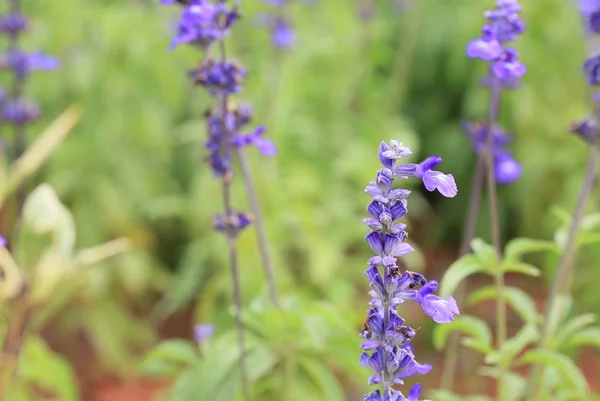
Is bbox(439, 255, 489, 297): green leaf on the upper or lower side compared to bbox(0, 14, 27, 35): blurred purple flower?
lower

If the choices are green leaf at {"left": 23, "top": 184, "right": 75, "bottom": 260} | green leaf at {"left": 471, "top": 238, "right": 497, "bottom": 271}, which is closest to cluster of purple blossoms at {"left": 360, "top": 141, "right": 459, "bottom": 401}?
green leaf at {"left": 471, "top": 238, "right": 497, "bottom": 271}

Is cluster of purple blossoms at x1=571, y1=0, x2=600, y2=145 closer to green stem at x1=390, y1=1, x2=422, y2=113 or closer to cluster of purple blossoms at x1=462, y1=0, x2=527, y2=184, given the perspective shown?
cluster of purple blossoms at x1=462, y1=0, x2=527, y2=184

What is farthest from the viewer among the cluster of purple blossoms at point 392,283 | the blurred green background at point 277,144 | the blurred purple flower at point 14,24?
the blurred green background at point 277,144

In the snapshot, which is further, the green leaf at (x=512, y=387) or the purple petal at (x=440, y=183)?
the green leaf at (x=512, y=387)

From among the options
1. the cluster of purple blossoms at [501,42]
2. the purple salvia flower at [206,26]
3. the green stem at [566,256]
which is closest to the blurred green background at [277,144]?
the green stem at [566,256]

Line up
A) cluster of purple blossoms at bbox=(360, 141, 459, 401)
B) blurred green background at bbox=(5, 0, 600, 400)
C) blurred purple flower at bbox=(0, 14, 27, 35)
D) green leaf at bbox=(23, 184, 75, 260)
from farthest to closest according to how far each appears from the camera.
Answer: blurred green background at bbox=(5, 0, 600, 400) → blurred purple flower at bbox=(0, 14, 27, 35) → green leaf at bbox=(23, 184, 75, 260) → cluster of purple blossoms at bbox=(360, 141, 459, 401)

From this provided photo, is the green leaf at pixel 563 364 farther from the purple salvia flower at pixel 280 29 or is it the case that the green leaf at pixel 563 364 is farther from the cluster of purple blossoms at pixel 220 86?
the purple salvia flower at pixel 280 29
